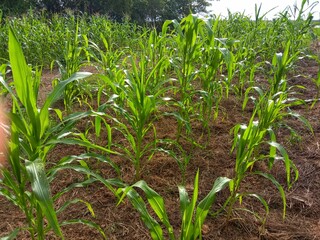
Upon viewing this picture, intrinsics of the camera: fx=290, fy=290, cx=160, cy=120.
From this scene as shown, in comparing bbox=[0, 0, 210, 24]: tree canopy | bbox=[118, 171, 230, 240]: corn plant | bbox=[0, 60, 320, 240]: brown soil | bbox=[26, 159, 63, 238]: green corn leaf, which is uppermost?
bbox=[0, 0, 210, 24]: tree canopy

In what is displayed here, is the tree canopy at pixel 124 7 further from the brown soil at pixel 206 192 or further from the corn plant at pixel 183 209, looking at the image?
the corn plant at pixel 183 209

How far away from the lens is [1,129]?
0.92 m

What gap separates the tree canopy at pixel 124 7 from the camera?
56.9 feet

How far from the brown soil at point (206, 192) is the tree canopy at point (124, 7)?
49.0ft

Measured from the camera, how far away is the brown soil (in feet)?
4.21

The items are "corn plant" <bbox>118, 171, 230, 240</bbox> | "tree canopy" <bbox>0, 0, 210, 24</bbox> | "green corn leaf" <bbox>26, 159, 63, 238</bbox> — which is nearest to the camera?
"green corn leaf" <bbox>26, 159, 63, 238</bbox>

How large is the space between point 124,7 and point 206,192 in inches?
805

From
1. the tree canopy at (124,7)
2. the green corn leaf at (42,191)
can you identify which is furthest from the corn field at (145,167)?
the tree canopy at (124,7)

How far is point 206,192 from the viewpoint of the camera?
1538mm

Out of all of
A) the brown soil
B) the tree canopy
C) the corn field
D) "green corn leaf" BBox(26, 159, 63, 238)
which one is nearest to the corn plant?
the corn field

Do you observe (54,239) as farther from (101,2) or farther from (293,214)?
(101,2)

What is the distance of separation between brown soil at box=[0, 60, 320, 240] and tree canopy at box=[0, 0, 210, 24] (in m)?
14.9

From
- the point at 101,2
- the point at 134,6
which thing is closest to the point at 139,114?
the point at 101,2

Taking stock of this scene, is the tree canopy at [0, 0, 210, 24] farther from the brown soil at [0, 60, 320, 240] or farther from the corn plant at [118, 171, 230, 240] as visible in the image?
the corn plant at [118, 171, 230, 240]
